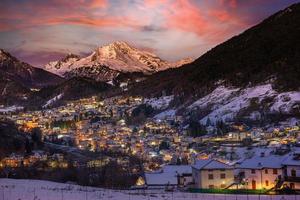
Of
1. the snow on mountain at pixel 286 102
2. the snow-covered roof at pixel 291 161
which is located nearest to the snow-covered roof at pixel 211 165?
the snow-covered roof at pixel 291 161

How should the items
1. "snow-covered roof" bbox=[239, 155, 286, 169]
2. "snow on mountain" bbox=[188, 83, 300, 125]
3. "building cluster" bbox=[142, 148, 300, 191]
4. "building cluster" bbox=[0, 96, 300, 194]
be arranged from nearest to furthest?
"building cluster" bbox=[142, 148, 300, 191], "building cluster" bbox=[0, 96, 300, 194], "snow-covered roof" bbox=[239, 155, 286, 169], "snow on mountain" bbox=[188, 83, 300, 125]

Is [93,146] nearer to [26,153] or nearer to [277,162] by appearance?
[26,153]

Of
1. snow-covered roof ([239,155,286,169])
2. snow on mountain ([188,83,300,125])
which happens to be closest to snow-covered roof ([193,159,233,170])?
snow-covered roof ([239,155,286,169])

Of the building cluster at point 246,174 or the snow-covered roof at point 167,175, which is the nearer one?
the building cluster at point 246,174

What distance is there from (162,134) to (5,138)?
71.6 m

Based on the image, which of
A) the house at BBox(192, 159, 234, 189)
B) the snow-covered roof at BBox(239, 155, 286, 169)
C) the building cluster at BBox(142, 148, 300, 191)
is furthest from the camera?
the snow-covered roof at BBox(239, 155, 286, 169)

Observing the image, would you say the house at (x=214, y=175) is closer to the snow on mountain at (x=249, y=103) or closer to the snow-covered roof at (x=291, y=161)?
the snow-covered roof at (x=291, y=161)

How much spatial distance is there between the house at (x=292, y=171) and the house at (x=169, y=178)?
418 inches

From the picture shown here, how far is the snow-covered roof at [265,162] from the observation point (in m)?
54.6

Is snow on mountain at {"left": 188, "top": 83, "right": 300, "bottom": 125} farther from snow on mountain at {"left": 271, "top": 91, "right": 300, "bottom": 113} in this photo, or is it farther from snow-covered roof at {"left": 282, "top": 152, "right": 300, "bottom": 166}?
snow-covered roof at {"left": 282, "top": 152, "right": 300, "bottom": 166}

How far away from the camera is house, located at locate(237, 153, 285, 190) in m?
53.6

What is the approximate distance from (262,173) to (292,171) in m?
3.48

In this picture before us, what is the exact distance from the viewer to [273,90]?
190 metres

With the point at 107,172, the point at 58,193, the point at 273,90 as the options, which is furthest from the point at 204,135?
the point at 58,193
